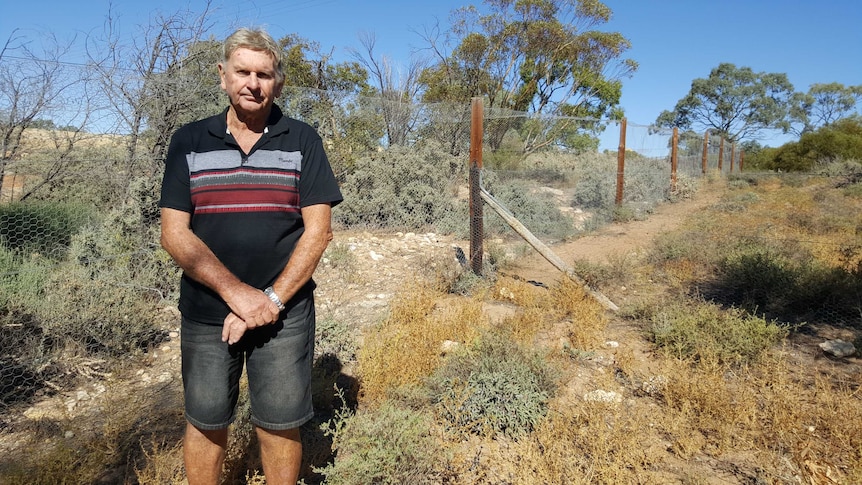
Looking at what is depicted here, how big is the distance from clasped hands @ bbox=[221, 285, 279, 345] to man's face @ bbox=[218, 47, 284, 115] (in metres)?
0.60

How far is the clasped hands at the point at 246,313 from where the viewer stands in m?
1.56

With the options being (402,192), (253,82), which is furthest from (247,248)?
(402,192)

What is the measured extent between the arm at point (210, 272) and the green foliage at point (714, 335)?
2850mm

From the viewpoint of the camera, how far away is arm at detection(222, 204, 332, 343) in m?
1.59

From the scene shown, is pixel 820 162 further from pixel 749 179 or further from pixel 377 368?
pixel 377 368

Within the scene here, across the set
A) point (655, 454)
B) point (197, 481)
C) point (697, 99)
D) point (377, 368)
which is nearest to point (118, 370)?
point (377, 368)

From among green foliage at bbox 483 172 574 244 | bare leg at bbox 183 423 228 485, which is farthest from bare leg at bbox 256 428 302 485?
green foliage at bbox 483 172 574 244

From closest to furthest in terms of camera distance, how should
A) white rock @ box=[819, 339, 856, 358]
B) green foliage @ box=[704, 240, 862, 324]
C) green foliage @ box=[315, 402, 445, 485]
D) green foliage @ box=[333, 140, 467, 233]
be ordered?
green foliage @ box=[315, 402, 445, 485], white rock @ box=[819, 339, 856, 358], green foliage @ box=[704, 240, 862, 324], green foliage @ box=[333, 140, 467, 233]

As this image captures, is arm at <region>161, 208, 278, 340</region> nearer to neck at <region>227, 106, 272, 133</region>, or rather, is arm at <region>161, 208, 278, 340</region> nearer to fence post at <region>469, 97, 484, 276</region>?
neck at <region>227, 106, 272, 133</region>

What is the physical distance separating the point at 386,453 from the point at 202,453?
0.71m

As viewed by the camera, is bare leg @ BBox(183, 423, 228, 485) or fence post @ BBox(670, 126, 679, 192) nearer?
bare leg @ BBox(183, 423, 228, 485)

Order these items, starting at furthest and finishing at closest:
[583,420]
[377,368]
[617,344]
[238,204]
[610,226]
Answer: [610,226]
[617,344]
[377,368]
[583,420]
[238,204]

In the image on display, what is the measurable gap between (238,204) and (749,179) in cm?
2177

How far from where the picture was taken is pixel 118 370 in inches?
132
